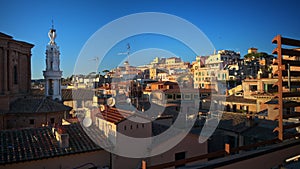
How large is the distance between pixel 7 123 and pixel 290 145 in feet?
49.2

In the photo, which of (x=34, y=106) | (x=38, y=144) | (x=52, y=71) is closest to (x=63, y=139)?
(x=38, y=144)

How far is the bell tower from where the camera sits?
2207 cm

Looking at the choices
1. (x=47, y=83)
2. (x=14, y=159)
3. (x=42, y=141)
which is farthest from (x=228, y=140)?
(x=47, y=83)

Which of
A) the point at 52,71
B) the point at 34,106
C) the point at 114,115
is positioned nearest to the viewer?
the point at 114,115

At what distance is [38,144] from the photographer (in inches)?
270

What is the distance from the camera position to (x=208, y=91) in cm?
3036

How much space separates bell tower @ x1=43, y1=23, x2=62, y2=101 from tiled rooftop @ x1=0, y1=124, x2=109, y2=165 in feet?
50.0

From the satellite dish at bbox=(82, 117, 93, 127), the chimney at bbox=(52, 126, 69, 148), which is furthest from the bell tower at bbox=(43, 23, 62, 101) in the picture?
the chimney at bbox=(52, 126, 69, 148)

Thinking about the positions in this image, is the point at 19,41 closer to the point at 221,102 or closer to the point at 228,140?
the point at 228,140

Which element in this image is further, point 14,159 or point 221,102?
point 221,102

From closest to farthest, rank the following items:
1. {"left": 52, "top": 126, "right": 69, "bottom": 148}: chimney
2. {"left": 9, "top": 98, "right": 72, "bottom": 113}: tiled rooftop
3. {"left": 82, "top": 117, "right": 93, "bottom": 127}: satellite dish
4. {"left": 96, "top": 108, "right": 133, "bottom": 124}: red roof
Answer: {"left": 52, "top": 126, "right": 69, "bottom": 148}: chimney, {"left": 96, "top": 108, "right": 133, "bottom": 124}: red roof, {"left": 82, "top": 117, "right": 93, "bottom": 127}: satellite dish, {"left": 9, "top": 98, "right": 72, "bottom": 113}: tiled rooftop

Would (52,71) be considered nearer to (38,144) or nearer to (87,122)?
(87,122)

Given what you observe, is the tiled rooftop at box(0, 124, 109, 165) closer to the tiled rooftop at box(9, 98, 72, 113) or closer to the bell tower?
the tiled rooftop at box(9, 98, 72, 113)

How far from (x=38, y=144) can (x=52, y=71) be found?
54.6 ft
